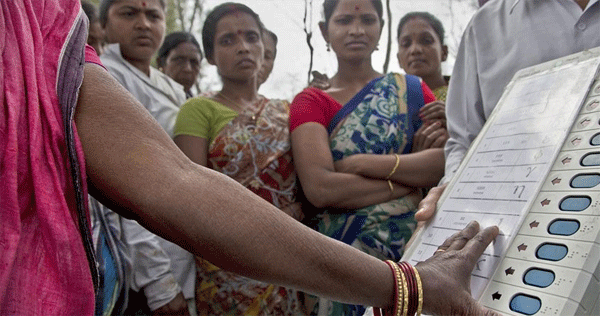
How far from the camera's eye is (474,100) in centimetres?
164

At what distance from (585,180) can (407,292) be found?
1.32 feet

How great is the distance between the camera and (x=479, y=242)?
1.07 m

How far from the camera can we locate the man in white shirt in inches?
54.5

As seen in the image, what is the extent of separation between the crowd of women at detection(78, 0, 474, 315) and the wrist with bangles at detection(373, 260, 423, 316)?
0.98 meters

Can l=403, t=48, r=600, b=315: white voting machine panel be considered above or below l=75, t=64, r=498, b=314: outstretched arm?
above

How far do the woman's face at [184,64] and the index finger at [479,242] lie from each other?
9.92 feet

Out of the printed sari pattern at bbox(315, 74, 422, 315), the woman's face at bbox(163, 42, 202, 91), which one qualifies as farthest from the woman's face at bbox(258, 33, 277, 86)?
the printed sari pattern at bbox(315, 74, 422, 315)

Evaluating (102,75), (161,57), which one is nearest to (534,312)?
(102,75)

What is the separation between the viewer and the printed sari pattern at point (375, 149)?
200cm

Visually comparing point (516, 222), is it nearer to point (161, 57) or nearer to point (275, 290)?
point (275, 290)

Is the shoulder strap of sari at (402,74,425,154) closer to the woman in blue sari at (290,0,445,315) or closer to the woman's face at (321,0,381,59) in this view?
the woman in blue sari at (290,0,445,315)

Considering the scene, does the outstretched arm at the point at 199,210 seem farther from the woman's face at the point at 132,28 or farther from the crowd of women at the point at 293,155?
the woman's face at the point at 132,28

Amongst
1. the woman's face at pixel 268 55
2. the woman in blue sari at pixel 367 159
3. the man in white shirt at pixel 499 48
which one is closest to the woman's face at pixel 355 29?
the woman in blue sari at pixel 367 159

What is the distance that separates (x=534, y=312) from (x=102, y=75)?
0.87m
